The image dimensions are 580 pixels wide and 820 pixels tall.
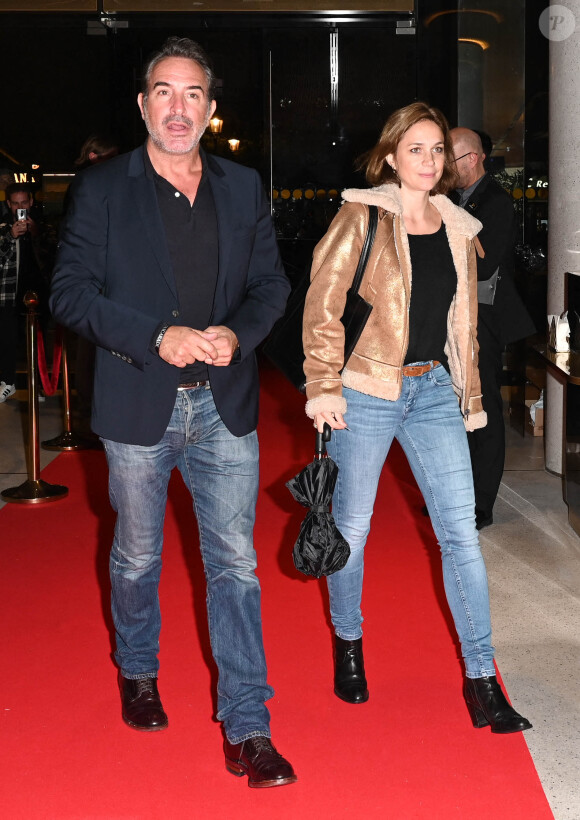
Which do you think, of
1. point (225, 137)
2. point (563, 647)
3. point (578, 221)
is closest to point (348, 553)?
point (563, 647)

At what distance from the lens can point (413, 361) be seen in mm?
3348

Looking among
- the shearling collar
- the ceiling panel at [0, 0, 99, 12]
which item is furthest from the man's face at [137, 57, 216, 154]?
the ceiling panel at [0, 0, 99, 12]

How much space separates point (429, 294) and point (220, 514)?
3.19 feet

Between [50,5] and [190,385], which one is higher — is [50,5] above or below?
above

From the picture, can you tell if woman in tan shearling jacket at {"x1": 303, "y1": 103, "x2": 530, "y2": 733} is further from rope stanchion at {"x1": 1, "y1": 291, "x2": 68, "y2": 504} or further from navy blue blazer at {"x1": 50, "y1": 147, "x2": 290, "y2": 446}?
rope stanchion at {"x1": 1, "y1": 291, "x2": 68, "y2": 504}

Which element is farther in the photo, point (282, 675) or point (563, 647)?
point (563, 647)

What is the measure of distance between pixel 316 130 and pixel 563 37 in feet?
29.4

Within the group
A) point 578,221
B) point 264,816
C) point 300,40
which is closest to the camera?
point 264,816

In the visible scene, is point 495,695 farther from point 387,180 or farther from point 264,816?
point 387,180

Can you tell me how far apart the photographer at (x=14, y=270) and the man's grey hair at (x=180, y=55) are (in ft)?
19.3

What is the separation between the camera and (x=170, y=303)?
2936mm

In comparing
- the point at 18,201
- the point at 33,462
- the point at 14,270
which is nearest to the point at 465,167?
the point at 33,462

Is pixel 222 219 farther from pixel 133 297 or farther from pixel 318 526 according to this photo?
pixel 318 526

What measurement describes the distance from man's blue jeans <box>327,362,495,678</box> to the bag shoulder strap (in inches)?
13.4
